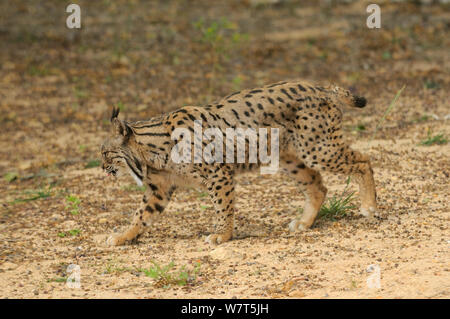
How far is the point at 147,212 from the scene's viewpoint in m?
6.50

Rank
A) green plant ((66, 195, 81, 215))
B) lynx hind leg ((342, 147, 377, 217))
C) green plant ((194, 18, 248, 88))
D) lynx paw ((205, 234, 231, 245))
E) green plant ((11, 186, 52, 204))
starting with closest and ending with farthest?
lynx paw ((205, 234, 231, 245)) → lynx hind leg ((342, 147, 377, 217)) → green plant ((66, 195, 81, 215)) → green plant ((11, 186, 52, 204)) → green plant ((194, 18, 248, 88))

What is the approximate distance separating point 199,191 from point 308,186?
4.40 feet

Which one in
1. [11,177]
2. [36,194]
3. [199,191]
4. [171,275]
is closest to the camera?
[171,275]

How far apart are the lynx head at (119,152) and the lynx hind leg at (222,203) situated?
2.30 ft

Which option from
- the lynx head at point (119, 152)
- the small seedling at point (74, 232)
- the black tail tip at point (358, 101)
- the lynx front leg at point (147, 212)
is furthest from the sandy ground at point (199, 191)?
the black tail tip at point (358, 101)

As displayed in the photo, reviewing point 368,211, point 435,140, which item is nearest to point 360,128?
point 435,140

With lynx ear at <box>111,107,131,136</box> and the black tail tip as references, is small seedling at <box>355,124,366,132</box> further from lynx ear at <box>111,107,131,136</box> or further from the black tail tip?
lynx ear at <box>111,107,131,136</box>

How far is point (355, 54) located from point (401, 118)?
3543 mm

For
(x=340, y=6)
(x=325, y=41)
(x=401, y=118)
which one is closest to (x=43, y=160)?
(x=401, y=118)

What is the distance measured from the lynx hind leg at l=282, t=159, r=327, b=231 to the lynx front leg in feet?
3.78

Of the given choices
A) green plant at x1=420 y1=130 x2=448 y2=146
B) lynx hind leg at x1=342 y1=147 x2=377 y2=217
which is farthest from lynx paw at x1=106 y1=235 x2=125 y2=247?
green plant at x1=420 y1=130 x2=448 y2=146

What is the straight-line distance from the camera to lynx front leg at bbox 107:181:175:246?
21.0 feet

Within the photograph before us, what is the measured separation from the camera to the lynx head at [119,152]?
6238 mm

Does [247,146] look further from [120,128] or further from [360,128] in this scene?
[360,128]
